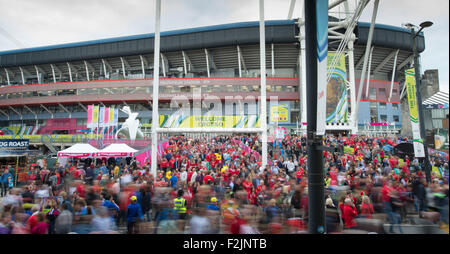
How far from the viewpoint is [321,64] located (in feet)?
10.1

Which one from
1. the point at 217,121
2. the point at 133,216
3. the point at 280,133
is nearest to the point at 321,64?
the point at 133,216

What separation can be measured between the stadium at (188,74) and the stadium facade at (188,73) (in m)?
0.18

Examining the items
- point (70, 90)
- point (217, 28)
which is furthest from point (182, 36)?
point (70, 90)

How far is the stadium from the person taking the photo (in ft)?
129

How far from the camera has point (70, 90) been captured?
1869 inches

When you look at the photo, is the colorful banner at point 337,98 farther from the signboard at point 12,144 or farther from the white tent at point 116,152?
the signboard at point 12,144

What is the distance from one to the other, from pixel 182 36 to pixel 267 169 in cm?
3734

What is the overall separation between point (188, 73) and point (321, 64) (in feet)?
145

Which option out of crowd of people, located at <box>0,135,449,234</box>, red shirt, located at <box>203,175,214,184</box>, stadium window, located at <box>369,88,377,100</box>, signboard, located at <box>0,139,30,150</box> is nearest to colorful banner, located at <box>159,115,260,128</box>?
crowd of people, located at <box>0,135,449,234</box>

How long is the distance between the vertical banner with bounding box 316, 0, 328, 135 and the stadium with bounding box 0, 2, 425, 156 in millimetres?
35063

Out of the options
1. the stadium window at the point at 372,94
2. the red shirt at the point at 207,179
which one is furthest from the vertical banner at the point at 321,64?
the stadium window at the point at 372,94

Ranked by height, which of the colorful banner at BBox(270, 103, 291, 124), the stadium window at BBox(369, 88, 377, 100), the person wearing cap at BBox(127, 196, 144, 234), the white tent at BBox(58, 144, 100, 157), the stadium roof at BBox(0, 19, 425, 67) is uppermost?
the stadium roof at BBox(0, 19, 425, 67)

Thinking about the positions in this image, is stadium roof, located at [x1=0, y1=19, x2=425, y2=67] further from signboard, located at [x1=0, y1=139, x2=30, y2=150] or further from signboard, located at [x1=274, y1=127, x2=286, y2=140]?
signboard, located at [x1=0, y1=139, x2=30, y2=150]
